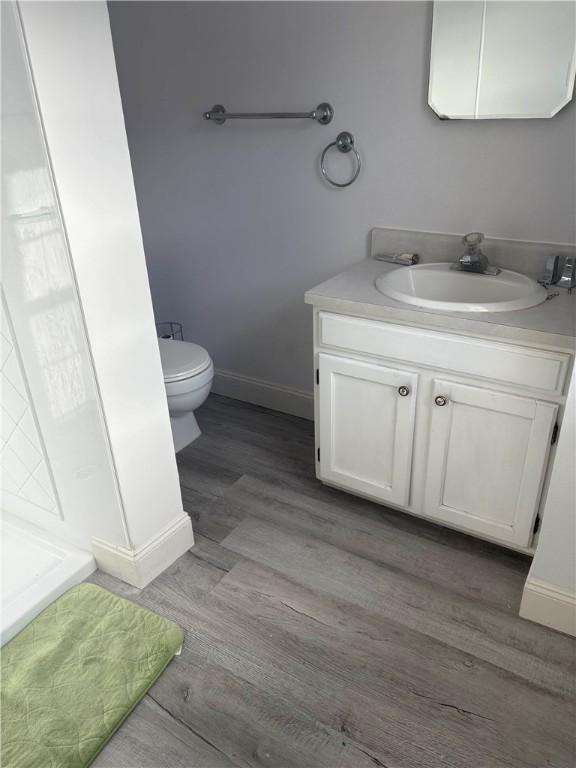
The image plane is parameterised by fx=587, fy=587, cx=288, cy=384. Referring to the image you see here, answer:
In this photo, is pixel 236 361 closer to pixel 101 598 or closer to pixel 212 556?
pixel 212 556

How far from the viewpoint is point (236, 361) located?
2967 mm

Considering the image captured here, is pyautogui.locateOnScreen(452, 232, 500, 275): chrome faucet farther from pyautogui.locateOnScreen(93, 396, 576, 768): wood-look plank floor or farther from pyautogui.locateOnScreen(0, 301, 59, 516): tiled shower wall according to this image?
pyautogui.locateOnScreen(0, 301, 59, 516): tiled shower wall

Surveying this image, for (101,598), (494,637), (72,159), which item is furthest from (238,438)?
(72,159)

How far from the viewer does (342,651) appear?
1640mm

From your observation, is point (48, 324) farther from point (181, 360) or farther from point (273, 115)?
point (273, 115)

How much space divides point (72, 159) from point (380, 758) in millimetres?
1572

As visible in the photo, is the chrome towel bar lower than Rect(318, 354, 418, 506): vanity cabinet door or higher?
higher

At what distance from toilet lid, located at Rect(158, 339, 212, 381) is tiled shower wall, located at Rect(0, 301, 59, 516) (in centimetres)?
56

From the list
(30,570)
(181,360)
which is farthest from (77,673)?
(181,360)

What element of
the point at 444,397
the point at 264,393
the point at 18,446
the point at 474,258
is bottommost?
the point at 264,393

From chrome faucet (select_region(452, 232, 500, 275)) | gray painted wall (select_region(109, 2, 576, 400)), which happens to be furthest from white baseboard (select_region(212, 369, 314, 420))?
chrome faucet (select_region(452, 232, 500, 275))

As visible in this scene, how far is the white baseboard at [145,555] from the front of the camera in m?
1.84

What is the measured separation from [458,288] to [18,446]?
1.57 metres

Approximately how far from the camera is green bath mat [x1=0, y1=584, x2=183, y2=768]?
141 centimetres
